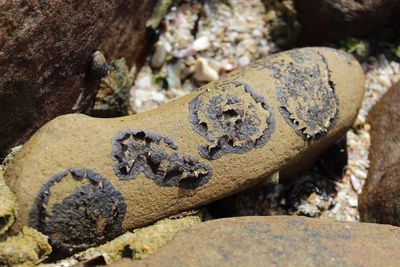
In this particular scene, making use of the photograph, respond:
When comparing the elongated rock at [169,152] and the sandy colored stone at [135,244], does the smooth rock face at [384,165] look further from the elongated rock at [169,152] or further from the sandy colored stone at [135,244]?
the sandy colored stone at [135,244]

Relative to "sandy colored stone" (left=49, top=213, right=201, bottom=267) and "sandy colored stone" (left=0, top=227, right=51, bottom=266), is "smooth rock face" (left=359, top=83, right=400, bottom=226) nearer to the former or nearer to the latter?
"sandy colored stone" (left=49, top=213, right=201, bottom=267)

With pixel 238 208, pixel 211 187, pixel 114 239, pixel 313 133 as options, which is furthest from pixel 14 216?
pixel 313 133

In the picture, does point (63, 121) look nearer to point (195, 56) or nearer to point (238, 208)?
point (238, 208)

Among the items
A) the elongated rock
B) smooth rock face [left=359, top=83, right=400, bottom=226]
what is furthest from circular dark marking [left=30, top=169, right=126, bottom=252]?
smooth rock face [left=359, top=83, right=400, bottom=226]

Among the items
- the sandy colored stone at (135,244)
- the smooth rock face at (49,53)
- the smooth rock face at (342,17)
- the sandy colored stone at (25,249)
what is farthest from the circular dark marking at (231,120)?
the smooth rock face at (342,17)

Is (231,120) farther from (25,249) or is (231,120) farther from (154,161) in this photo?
(25,249)

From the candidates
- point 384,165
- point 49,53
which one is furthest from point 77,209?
point 384,165
